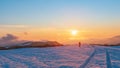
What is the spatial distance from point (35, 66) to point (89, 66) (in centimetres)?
584

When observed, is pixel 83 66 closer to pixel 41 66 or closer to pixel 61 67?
pixel 61 67

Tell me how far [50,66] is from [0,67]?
5.28m

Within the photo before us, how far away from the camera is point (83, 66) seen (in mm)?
25688

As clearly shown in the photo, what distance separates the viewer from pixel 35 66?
87.2ft

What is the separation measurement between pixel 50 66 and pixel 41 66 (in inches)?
38.2

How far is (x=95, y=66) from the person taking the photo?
25.8 metres

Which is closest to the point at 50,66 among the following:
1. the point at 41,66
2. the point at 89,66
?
the point at 41,66

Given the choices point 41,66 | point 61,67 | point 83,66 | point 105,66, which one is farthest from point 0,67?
point 105,66

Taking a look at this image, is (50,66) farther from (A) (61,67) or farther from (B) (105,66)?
(B) (105,66)

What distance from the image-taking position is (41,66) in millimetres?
26391

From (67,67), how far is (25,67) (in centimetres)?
444

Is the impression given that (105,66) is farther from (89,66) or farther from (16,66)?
(16,66)

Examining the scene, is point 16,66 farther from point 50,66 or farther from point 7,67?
point 50,66

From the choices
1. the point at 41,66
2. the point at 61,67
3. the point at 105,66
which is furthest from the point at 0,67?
the point at 105,66
